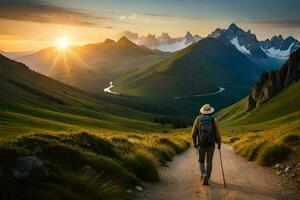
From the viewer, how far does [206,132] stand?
62.6 feet

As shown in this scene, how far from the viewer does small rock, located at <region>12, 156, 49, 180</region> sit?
1213 centimetres

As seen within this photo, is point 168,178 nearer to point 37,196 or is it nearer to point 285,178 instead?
point 285,178

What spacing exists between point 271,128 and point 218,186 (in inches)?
3229

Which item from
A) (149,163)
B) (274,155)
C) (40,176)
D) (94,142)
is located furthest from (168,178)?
(40,176)

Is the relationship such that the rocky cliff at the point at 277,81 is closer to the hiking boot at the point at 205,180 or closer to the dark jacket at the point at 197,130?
the dark jacket at the point at 197,130

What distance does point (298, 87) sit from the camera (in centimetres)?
14638

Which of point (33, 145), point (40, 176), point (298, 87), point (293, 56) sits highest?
point (293, 56)

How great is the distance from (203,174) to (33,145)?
8066 millimetres

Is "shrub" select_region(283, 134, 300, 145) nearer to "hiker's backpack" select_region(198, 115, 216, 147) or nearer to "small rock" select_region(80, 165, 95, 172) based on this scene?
"hiker's backpack" select_region(198, 115, 216, 147)

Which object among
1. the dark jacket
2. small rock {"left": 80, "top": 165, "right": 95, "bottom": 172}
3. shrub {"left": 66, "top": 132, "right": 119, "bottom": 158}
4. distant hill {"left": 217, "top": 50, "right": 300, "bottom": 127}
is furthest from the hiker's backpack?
distant hill {"left": 217, "top": 50, "right": 300, "bottom": 127}

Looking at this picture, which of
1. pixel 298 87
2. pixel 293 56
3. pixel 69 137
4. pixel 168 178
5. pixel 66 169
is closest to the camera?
pixel 66 169

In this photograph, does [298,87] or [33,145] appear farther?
[298,87]

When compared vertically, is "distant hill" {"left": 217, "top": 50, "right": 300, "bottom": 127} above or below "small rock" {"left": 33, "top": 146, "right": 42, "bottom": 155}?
above

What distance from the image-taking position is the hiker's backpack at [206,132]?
19.0m
